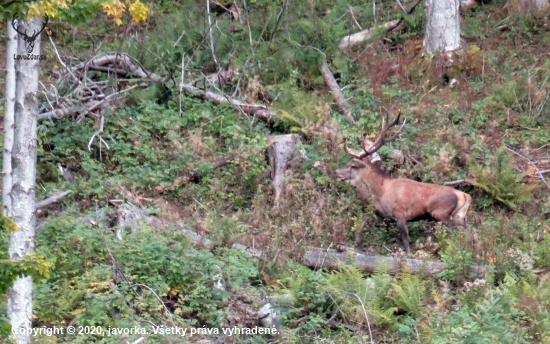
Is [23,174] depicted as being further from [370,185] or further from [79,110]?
[79,110]

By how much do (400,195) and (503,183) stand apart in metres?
1.65

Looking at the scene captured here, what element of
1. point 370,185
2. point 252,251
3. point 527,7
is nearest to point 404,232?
point 370,185

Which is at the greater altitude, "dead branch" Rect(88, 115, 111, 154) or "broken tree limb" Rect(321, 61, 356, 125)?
"broken tree limb" Rect(321, 61, 356, 125)

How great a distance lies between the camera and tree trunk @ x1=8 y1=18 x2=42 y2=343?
26.2 feet

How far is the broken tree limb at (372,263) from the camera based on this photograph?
397 inches

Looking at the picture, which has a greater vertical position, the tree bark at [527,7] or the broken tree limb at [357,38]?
the tree bark at [527,7]

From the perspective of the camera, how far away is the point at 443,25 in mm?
16281

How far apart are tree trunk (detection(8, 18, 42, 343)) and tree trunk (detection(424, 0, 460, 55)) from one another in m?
9.94

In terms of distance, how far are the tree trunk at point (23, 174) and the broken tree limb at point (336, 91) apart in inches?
286

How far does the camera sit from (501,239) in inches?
432

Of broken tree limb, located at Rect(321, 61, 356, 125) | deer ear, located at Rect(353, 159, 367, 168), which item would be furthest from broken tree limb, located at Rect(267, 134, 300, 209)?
broken tree limb, located at Rect(321, 61, 356, 125)

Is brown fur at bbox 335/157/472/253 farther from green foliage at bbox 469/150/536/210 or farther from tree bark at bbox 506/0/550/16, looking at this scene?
tree bark at bbox 506/0/550/16

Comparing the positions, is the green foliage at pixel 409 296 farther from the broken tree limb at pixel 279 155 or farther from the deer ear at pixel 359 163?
the broken tree limb at pixel 279 155

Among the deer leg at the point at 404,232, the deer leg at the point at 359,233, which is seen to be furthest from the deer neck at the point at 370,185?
the deer leg at the point at 404,232
